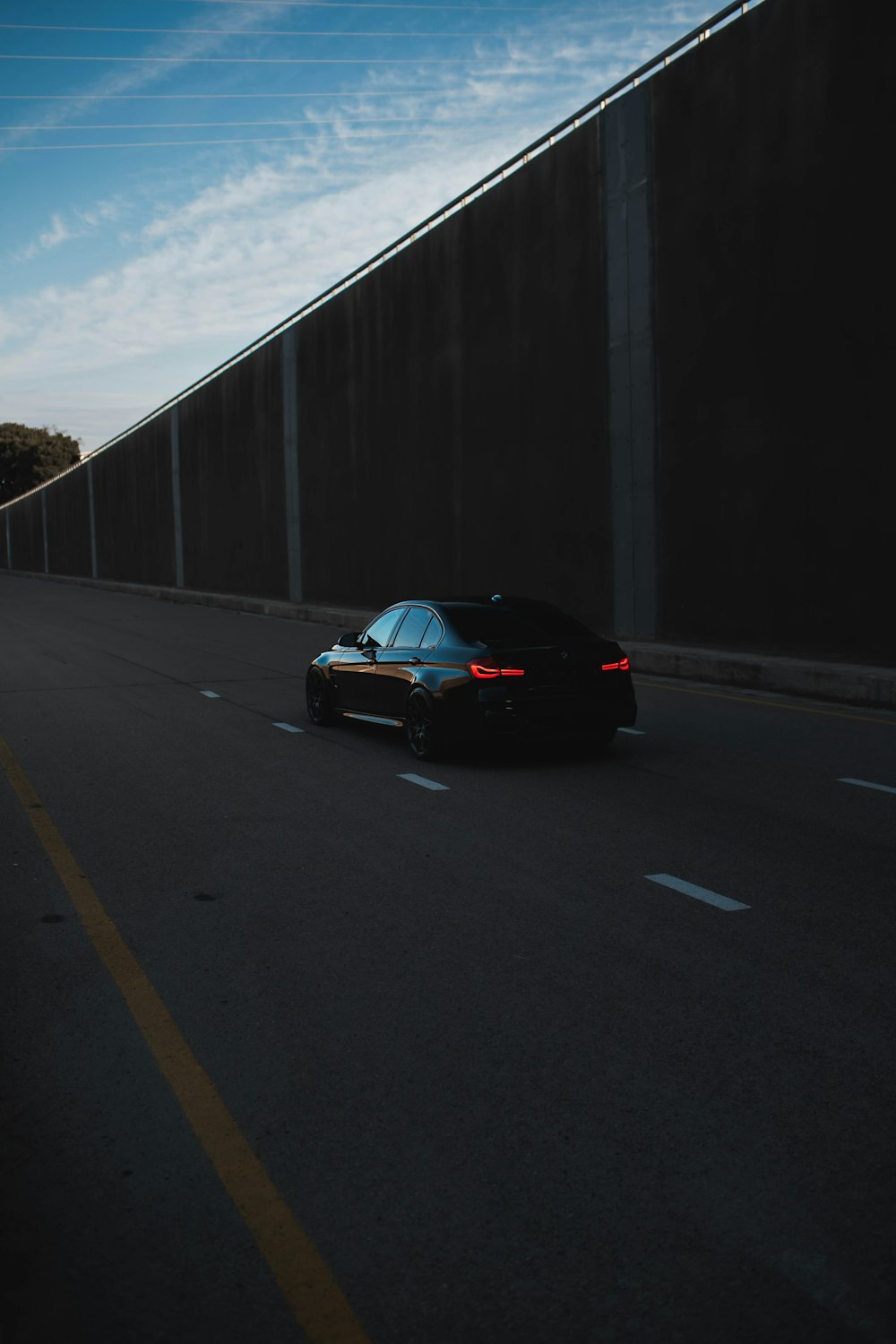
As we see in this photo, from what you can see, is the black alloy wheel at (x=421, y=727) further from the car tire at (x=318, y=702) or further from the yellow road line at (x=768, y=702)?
the yellow road line at (x=768, y=702)

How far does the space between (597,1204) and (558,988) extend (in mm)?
1684

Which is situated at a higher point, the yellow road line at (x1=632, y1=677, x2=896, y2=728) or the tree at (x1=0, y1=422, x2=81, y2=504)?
the tree at (x1=0, y1=422, x2=81, y2=504)

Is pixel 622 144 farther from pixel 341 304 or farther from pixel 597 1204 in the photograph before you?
pixel 597 1204

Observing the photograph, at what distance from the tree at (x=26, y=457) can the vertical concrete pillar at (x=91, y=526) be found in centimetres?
6095

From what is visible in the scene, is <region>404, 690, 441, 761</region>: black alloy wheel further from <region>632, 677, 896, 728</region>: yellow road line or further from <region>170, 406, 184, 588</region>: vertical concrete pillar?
<region>170, 406, 184, 588</region>: vertical concrete pillar

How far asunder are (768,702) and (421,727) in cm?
575

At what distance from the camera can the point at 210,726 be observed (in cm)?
1310

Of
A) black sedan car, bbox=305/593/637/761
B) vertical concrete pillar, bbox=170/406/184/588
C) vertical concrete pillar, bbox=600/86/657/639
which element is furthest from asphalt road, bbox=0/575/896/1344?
vertical concrete pillar, bbox=170/406/184/588

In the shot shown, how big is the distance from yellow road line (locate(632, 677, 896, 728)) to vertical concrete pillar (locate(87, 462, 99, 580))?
2442 inches

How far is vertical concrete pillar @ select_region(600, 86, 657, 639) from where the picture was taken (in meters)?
20.8

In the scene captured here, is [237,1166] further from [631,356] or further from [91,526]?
[91,526]

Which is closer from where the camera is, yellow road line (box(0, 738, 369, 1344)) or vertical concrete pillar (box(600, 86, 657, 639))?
yellow road line (box(0, 738, 369, 1344))

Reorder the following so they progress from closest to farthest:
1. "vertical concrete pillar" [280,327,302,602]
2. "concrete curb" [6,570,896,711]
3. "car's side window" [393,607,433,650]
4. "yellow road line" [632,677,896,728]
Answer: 1. "car's side window" [393,607,433,650]
2. "yellow road line" [632,677,896,728]
3. "concrete curb" [6,570,896,711]
4. "vertical concrete pillar" [280,327,302,602]

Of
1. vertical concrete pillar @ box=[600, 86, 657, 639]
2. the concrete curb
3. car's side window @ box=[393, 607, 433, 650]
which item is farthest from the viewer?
vertical concrete pillar @ box=[600, 86, 657, 639]
